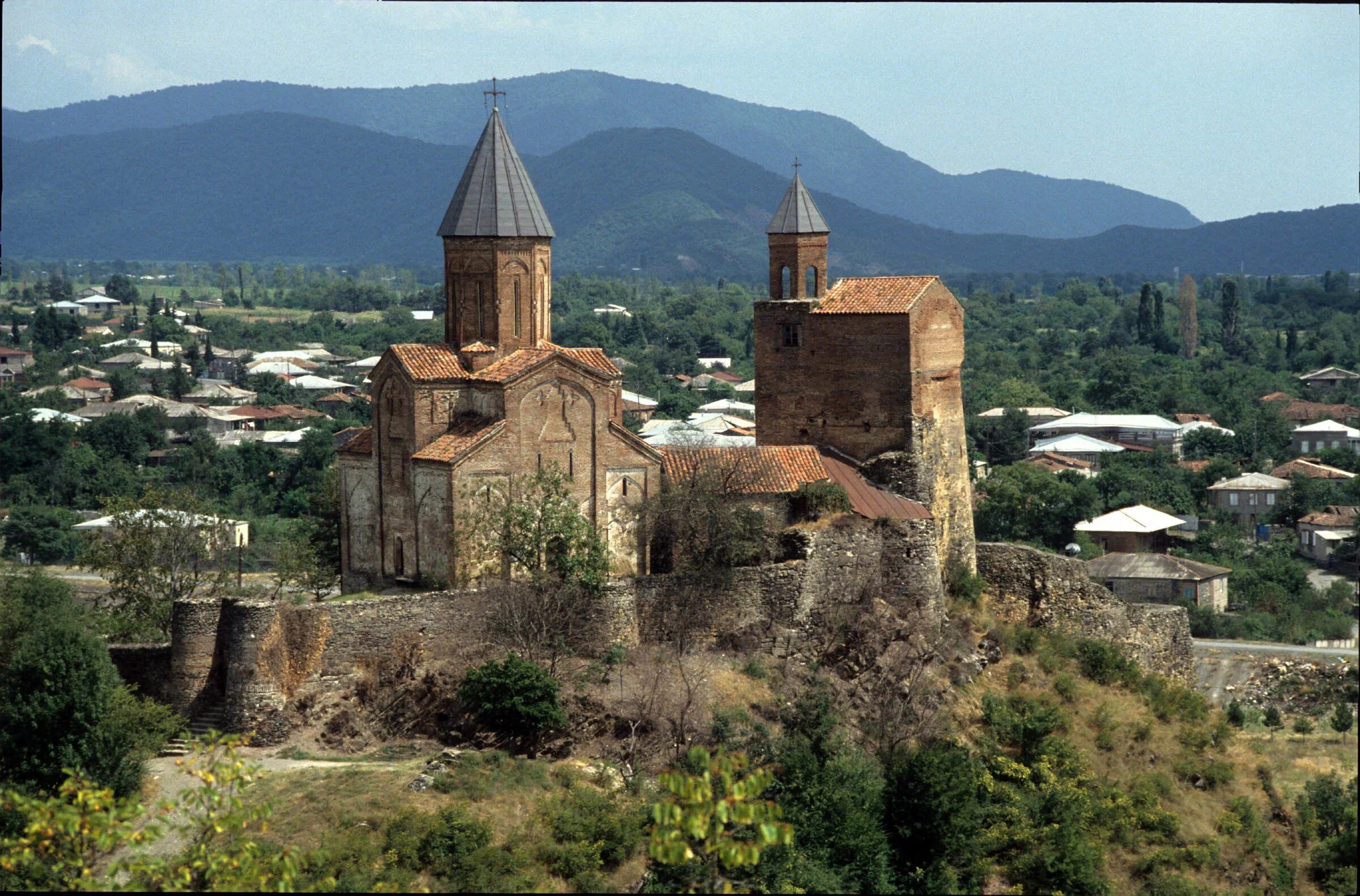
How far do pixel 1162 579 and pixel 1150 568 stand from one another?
720 mm

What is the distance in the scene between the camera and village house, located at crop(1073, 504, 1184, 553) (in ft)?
179

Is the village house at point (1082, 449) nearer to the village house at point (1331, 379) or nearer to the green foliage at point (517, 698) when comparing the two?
the village house at point (1331, 379)

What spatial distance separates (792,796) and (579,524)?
4.90 metres

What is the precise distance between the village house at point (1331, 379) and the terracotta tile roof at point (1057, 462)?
78.1 feet

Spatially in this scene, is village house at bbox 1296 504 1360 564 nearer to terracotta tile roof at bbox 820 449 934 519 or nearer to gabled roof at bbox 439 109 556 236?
terracotta tile roof at bbox 820 449 934 519

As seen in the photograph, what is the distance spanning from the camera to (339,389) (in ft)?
285

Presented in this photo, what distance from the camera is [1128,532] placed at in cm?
5484

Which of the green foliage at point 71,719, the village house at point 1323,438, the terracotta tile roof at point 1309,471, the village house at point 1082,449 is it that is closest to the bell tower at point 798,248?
the green foliage at point 71,719

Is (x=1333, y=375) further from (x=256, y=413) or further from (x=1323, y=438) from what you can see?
(x=256, y=413)

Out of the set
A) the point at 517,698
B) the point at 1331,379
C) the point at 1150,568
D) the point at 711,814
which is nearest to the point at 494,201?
the point at 517,698

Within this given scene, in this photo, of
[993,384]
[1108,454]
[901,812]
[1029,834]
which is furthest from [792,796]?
[993,384]

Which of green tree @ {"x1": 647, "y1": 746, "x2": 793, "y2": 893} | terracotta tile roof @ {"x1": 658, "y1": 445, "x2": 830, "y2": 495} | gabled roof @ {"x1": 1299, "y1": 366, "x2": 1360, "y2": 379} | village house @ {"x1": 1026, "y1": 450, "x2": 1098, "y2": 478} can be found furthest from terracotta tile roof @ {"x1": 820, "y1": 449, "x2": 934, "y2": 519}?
gabled roof @ {"x1": 1299, "y1": 366, "x2": 1360, "y2": 379}

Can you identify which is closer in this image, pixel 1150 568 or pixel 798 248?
pixel 798 248

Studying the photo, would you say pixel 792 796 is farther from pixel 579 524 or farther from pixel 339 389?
pixel 339 389
